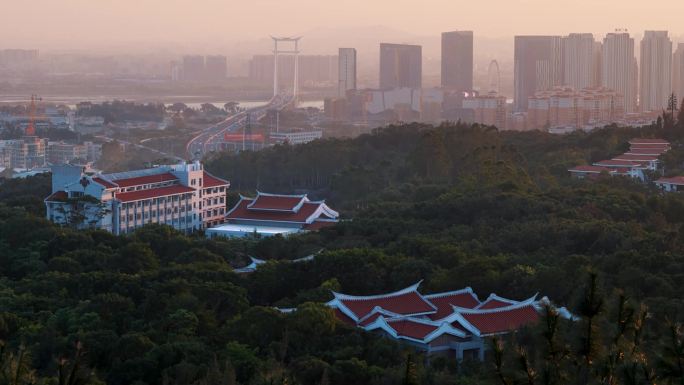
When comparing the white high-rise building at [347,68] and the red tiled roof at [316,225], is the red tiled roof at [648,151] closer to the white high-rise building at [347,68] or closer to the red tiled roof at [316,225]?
the red tiled roof at [316,225]

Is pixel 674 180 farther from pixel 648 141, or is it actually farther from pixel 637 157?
pixel 648 141

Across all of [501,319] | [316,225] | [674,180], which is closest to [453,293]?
[501,319]

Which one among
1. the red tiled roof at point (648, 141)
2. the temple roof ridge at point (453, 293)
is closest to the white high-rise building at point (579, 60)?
the red tiled roof at point (648, 141)

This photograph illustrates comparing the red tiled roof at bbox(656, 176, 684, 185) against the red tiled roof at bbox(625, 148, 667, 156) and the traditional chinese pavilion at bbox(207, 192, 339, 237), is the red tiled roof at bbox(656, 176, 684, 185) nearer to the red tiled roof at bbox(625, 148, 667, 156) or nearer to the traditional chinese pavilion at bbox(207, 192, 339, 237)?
the red tiled roof at bbox(625, 148, 667, 156)

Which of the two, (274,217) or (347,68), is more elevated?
(347,68)

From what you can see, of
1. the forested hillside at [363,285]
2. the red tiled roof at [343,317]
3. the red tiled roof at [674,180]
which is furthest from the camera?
the red tiled roof at [674,180]

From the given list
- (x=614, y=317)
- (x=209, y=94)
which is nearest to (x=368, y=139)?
(x=614, y=317)
